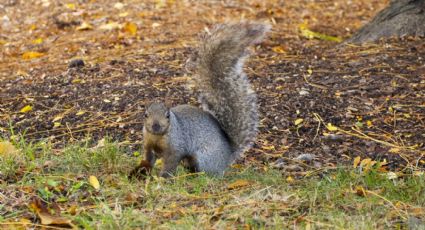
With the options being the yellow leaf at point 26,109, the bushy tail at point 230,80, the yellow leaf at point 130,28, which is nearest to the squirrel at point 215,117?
the bushy tail at point 230,80

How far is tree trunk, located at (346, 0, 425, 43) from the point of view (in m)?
6.50

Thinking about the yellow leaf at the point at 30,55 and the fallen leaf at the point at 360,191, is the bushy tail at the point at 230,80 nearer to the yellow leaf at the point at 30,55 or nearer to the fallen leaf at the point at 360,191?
the fallen leaf at the point at 360,191

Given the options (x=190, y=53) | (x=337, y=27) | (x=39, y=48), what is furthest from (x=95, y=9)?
(x=337, y=27)

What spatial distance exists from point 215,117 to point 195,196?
97cm

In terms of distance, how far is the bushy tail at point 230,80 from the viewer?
4.30 meters

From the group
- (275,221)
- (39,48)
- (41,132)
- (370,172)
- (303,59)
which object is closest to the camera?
(275,221)

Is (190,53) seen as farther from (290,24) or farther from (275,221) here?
(275,221)

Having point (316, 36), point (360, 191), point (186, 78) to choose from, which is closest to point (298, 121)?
point (186, 78)

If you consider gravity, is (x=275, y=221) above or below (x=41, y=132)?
above

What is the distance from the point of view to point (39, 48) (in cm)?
686

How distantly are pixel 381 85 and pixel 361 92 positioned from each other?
0.68ft

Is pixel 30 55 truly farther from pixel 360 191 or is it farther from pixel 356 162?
pixel 360 191

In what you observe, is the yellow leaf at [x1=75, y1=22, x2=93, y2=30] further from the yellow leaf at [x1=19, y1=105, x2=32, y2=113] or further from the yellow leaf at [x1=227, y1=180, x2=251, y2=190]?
the yellow leaf at [x1=227, y1=180, x2=251, y2=190]

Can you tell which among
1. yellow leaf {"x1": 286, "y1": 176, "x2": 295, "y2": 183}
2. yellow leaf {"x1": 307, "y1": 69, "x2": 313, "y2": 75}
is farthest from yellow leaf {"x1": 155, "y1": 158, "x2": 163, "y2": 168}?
yellow leaf {"x1": 307, "y1": 69, "x2": 313, "y2": 75}
